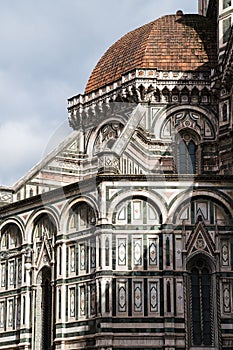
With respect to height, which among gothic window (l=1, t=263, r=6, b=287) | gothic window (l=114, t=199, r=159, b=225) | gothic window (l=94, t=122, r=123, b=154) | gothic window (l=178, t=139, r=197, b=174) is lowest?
gothic window (l=1, t=263, r=6, b=287)

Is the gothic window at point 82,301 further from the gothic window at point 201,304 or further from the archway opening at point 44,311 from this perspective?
the gothic window at point 201,304

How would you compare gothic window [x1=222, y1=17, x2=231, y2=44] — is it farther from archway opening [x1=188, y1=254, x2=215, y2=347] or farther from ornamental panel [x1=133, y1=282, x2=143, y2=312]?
ornamental panel [x1=133, y1=282, x2=143, y2=312]

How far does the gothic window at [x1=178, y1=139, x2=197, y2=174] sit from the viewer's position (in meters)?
34.1

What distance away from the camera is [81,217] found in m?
29.2

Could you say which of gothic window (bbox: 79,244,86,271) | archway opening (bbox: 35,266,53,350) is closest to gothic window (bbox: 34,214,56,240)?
archway opening (bbox: 35,266,53,350)

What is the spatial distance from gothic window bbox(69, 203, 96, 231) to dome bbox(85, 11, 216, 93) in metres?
8.68

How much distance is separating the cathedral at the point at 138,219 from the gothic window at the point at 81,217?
0.04m

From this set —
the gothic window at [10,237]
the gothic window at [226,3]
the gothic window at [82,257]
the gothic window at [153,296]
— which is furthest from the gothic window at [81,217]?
the gothic window at [226,3]

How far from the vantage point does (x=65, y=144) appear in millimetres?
36344

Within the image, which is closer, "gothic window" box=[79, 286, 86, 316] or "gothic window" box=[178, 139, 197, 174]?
"gothic window" box=[79, 286, 86, 316]

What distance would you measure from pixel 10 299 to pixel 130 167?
670 cm

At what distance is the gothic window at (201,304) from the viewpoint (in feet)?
89.8

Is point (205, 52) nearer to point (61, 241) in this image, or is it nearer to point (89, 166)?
point (89, 166)

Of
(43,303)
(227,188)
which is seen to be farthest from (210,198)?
(43,303)
